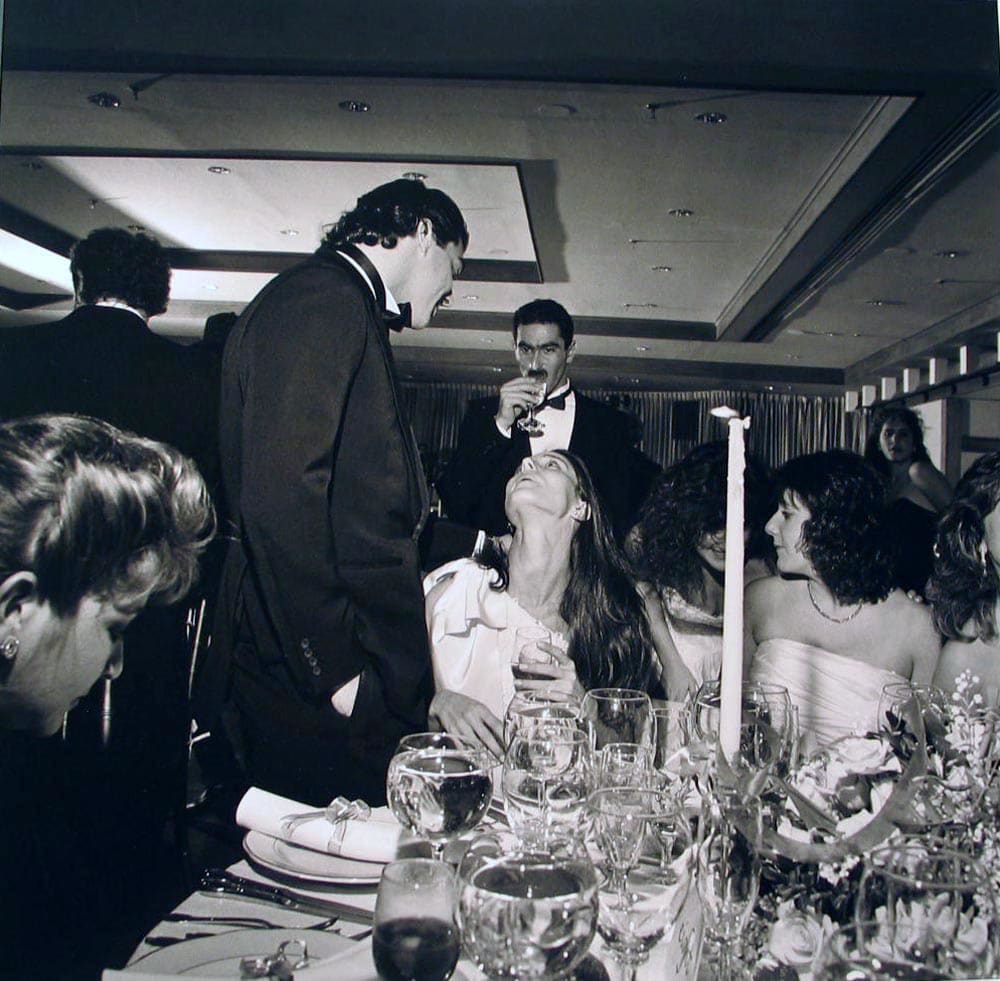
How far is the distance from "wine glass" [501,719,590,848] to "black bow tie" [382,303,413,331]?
796 millimetres

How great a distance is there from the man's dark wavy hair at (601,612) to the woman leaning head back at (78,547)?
63 cm

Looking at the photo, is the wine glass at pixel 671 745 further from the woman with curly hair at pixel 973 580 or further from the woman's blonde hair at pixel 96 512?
the woman's blonde hair at pixel 96 512

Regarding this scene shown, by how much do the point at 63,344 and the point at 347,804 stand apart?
91 centimetres

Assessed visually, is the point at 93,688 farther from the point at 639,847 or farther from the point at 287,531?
the point at 639,847

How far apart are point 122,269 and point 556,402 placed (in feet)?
2.69

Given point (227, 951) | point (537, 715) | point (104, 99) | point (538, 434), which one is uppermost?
point (104, 99)

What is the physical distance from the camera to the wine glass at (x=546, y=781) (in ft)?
3.55

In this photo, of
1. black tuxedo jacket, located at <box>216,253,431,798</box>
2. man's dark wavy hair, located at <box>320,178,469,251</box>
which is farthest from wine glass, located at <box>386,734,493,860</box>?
man's dark wavy hair, located at <box>320,178,469,251</box>

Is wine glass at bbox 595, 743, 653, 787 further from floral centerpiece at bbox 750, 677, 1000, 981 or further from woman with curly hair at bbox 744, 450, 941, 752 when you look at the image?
woman with curly hair at bbox 744, 450, 941, 752

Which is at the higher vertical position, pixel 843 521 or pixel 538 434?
pixel 538 434

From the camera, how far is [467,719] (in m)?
1.70

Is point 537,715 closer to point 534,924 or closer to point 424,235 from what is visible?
point 534,924

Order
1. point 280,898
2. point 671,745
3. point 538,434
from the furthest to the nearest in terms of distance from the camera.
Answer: point 538,434 < point 671,745 < point 280,898

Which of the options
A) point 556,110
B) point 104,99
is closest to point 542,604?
point 556,110
